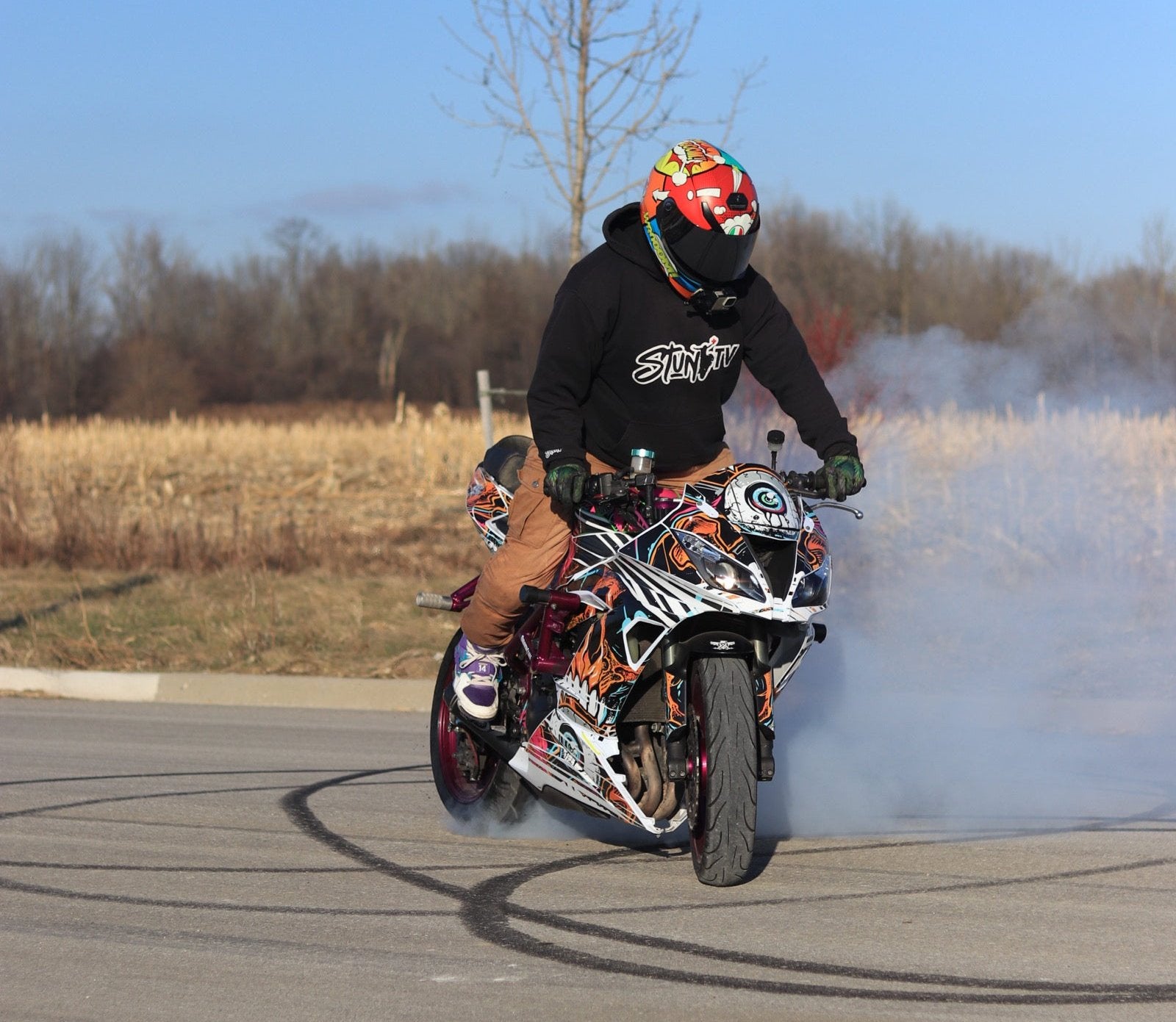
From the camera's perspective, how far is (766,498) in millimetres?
4602

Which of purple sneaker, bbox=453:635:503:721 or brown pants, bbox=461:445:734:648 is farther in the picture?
purple sneaker, bbox=453:635:503:721

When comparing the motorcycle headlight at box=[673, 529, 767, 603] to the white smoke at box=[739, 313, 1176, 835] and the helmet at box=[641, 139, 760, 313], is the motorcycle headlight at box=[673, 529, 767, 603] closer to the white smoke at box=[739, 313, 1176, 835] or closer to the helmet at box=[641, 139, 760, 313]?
the helmet at box=[641, 139, 760, 313]

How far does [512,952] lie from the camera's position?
4.03 metres

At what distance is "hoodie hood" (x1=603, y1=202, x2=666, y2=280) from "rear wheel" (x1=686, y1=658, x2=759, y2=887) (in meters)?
1.33

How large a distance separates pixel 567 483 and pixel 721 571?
0.57 m

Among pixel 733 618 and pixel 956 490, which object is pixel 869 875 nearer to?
pixel 733 618

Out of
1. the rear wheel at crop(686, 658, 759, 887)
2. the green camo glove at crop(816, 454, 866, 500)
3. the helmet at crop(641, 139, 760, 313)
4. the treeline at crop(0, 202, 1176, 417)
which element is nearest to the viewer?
the rear wheel at crop(686, 658, 759, 887)

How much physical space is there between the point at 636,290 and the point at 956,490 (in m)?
7.87

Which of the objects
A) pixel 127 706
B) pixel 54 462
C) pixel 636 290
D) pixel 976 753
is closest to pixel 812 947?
pixel 636 290

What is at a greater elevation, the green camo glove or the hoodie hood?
the hoodie hood

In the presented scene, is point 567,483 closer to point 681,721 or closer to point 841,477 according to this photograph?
point 681,721

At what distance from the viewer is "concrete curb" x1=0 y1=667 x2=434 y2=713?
979cm

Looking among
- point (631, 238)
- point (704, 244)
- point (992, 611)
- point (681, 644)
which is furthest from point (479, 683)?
point (992, 611)

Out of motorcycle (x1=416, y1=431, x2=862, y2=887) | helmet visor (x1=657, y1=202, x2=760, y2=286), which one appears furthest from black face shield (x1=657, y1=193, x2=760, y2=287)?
motorcycle (x1=416, y1=431, x2=862, y2=887)
